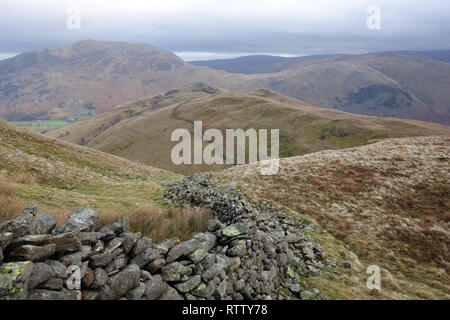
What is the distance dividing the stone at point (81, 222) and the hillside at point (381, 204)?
11.6 metres

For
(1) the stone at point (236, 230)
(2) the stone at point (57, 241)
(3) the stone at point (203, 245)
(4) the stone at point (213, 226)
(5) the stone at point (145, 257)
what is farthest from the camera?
(4) the stone at point (213, 226)

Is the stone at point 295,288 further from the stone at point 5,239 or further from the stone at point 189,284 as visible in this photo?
the stone at point 5,239

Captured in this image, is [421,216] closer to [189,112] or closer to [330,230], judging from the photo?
[330,230]

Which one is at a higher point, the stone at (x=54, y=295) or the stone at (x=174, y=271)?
the stone at (x=54, y=295)

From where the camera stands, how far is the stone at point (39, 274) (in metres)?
6.35

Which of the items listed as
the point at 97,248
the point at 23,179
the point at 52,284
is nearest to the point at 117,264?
the point at 97,248

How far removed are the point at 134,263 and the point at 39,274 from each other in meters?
2.70

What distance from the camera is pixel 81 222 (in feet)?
28.8

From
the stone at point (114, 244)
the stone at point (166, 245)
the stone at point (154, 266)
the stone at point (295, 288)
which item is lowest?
the stone at point (295, 288)

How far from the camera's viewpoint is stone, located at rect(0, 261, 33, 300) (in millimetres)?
5875

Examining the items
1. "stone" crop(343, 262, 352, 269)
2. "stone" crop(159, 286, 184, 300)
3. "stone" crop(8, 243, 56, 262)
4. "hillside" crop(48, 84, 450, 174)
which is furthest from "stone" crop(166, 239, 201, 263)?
"hillside" crop(48, 84, 450, 174)

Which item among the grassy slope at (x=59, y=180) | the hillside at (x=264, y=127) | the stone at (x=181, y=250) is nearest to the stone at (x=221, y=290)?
the stone at (x=181, y=250)

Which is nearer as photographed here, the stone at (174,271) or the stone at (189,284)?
the stone at (189,284)

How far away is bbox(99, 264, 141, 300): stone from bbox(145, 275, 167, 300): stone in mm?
402
